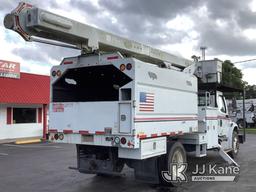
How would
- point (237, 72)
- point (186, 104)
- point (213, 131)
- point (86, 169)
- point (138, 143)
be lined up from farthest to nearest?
point (237, 72) < point (213, 131) < point (186, 104) < point (86, 169) < point (138, 143)

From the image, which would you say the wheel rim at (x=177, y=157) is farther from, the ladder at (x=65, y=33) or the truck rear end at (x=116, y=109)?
the ladder at (x=65, y=33)

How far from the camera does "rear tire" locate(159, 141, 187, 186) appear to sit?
8297 mm

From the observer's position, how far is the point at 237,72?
50.5 meters

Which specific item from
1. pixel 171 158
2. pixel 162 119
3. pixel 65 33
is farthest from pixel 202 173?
pixel 65 33

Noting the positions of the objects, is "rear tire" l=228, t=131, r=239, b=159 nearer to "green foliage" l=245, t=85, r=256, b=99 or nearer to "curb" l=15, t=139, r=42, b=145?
"curb" l=15, t=139, r=42, b=145

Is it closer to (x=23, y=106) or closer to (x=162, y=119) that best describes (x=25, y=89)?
(x=23, y=106)

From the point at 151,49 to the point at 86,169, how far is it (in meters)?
3.65

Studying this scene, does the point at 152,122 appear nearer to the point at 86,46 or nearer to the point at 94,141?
the point at 94,141

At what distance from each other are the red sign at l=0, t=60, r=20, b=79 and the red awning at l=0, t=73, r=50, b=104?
0.90 ft

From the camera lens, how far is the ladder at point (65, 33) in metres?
6.63

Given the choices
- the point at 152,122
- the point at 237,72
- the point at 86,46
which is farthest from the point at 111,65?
the point at 237,72

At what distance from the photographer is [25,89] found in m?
22.4

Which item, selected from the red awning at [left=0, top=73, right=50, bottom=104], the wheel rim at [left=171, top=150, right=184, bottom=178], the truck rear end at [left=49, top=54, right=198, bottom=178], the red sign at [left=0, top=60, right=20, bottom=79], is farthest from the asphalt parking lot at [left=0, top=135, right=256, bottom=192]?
the red sign at [left=0, top=60, right=20, bottom=79]

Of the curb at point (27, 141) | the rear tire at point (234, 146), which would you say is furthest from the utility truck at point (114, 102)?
the curb at point (27, 141)
